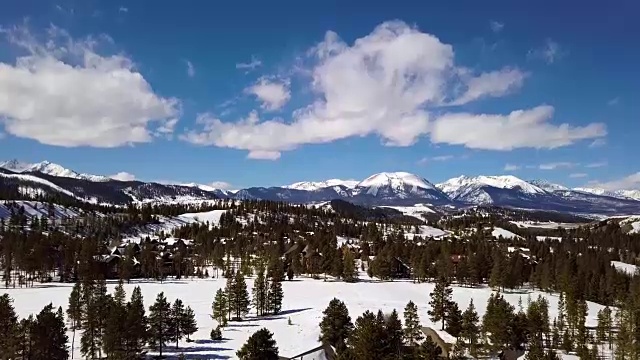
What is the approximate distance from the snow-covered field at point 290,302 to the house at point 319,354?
143 cm

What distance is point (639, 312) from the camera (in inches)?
3295

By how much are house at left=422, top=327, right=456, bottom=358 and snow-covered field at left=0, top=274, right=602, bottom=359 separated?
572cm

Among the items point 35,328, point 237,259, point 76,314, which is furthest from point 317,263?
point 35,328

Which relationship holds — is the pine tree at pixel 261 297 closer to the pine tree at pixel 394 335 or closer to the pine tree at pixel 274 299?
the pine tree at pixel 274 299

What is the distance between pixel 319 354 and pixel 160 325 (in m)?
20.8

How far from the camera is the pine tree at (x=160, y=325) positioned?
201ft

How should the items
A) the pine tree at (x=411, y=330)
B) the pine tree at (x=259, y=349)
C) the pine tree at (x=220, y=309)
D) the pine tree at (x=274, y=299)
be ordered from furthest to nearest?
the pine tree at (x=274, y=299) < the pine tree at (x=220, y=309) < the pine tree at (x=411, y=330) < the pine tree at (x=259, y=349)

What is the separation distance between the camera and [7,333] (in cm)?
5119

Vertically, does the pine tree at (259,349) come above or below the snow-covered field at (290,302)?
above

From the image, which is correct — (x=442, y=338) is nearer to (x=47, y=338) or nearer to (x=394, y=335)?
(x=394, y=335)

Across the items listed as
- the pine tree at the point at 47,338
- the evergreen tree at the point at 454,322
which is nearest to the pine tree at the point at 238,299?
the evergreen tree at the point at 454,322

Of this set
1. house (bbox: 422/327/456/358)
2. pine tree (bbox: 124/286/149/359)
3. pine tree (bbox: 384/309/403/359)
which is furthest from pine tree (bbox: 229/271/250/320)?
pine tree (bbox: 384/309/403/359)

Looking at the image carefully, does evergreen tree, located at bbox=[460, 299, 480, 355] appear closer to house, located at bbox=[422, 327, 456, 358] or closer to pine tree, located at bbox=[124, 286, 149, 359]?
house, located at bbox=[422, 327, 456, 358]

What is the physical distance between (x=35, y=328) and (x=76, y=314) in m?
18.8
